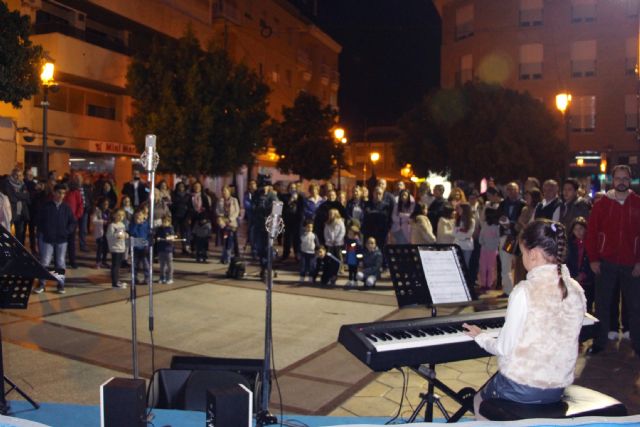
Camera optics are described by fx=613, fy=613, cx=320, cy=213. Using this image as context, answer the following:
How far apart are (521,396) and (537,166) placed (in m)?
27.9

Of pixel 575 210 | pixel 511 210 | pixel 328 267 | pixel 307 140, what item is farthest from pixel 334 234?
pixel 307 140

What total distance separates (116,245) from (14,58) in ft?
16.8

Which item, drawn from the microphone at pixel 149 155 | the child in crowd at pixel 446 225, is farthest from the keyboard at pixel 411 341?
the child in crowd at pixel 446 225

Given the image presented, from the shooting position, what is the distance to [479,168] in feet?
95.1

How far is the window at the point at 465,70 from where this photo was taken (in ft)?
116

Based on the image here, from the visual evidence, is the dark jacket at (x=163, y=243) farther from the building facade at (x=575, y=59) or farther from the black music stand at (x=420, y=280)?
the building facade at (x=575, y=59)

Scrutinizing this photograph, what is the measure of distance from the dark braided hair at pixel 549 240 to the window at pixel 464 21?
113ft

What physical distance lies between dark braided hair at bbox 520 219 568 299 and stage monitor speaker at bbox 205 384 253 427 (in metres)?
1.74

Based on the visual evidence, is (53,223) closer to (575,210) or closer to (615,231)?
(575,210)

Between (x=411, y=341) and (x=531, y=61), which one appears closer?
(x=411, y=341)

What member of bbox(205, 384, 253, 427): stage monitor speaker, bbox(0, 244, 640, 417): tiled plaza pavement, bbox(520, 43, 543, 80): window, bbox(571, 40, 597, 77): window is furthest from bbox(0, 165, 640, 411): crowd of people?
bbox(571, 40, 597, 77): window

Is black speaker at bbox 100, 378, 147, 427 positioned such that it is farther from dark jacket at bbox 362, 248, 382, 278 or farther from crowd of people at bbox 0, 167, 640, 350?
dark jacket at bbox 362, 248, 382, 278

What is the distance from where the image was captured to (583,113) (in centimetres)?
3275

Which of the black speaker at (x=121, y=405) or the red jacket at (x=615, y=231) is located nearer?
the black speaker at (x=121, y=405)
